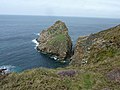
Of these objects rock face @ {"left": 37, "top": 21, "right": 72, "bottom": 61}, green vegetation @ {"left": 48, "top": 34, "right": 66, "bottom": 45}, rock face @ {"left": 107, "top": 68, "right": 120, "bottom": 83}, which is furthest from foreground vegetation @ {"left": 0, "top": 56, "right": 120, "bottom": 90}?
green vegetation @ {"left": 48, "top": 34, "right": 66, "bottom": 45}

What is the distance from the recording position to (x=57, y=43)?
10338cm

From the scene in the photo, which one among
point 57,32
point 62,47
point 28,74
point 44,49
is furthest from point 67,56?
point 28,74

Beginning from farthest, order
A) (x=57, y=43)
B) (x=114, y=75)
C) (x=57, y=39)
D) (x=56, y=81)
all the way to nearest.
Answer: (x=57, y=39) < (x=57, y=43) < (x=114, y=75) < (x=56, y=81)

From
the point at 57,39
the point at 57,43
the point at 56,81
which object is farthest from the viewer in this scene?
the point at 57,39

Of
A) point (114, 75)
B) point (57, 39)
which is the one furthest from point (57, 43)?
point (114, 75)

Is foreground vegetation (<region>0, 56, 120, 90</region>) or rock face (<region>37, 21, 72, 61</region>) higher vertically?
foreground vegetation (<region>0, 56, 120, 90</region>)

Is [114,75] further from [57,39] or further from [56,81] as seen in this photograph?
[57,39]

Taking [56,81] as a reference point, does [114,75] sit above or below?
above

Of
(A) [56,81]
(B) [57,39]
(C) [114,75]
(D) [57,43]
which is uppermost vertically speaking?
(C) [114,75]

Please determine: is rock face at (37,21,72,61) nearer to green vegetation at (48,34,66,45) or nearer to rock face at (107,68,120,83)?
green vegetation at (48,34,66,45)

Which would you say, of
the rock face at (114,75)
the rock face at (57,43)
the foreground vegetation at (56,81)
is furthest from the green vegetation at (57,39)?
the foreground vegetation at (56,81)

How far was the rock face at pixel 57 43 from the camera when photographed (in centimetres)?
9769

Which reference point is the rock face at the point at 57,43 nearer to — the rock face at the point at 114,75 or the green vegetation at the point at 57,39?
the green vegetation at the point at 57,39

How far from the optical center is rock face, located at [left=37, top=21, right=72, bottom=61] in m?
97.7
